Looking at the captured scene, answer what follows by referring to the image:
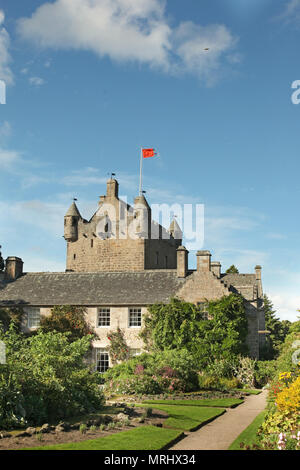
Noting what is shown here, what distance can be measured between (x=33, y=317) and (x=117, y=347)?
7046 mm

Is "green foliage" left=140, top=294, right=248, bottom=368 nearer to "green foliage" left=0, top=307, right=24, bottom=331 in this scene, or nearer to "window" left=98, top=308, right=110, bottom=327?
"window" left=98, top=308, right=110, bottom=327

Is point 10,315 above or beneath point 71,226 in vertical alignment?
beneath

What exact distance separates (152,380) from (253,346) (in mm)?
Result: 10191

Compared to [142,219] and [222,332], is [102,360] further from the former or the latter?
[142,219]

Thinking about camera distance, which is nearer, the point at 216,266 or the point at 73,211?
the point at 216,266

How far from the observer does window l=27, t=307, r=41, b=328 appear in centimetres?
3578

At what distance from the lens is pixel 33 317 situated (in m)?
35.9

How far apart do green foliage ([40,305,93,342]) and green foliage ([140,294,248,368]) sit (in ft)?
14.7

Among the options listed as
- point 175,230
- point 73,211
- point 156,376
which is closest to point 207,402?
point 156,376

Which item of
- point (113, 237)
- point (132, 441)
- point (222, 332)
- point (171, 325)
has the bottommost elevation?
point (132, 441)

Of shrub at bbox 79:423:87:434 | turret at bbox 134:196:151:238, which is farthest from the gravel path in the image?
turret at bbox 134:196:151:238
